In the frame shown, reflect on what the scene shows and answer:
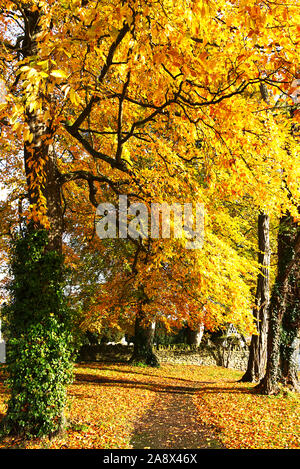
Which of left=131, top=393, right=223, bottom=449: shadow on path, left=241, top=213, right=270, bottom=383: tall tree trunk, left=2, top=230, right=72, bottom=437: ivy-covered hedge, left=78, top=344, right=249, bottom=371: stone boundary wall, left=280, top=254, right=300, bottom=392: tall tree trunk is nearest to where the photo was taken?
left=2, top=230, right=72, bottom=437: ivy-covered hedge

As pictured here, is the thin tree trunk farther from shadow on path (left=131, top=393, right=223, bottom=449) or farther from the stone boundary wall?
shadow on path (left=131, top=393, right=223, bottom=449)

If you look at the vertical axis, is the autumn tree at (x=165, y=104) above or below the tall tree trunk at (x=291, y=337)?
above

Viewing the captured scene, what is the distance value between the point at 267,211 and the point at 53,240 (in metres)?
6.13

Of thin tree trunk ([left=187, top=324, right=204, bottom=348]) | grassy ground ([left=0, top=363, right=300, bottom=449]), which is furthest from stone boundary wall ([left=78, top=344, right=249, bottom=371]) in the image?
grassy ground ([left=0, top=363, right=300, bottom=449])

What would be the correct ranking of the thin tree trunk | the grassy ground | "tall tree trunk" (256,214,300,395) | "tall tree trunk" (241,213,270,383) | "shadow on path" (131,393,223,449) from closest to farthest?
the grassy ground < "shadow on path" (131,393,223,449) < "tall tree trunk" (256,214,300,395) < "tall tree trunk" (241,213,270,383) < the thin tree trunk

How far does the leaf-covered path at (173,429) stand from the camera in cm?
654

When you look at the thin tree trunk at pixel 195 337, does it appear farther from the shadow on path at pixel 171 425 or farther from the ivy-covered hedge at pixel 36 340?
the ivy-covered hedge at pixel 36 340

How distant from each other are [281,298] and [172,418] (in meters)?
4.86

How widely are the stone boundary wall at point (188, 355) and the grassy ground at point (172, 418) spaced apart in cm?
887

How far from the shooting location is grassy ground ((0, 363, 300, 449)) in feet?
20.9

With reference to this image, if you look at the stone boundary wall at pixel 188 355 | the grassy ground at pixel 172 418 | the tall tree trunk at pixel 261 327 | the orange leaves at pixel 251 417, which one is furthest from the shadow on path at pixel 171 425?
the stone boundary wall at pixel 188 355

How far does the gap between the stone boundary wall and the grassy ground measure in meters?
8.87

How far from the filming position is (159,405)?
9969mm
